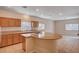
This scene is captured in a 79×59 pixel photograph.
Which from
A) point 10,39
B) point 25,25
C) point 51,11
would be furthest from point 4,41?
point 51,11

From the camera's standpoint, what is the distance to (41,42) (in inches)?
81.7

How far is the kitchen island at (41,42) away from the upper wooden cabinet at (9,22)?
274 millimetres

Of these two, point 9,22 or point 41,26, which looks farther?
point 41,26

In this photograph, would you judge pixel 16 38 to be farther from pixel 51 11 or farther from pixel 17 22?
pixel 51 11

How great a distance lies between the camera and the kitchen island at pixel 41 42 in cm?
204

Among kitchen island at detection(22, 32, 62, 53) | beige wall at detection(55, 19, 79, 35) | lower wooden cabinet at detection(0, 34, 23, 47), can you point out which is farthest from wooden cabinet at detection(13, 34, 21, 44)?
beige wall at detection(55, 19, 79, 35)

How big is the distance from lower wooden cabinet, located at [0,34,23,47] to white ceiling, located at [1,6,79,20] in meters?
0.50

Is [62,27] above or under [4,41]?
above

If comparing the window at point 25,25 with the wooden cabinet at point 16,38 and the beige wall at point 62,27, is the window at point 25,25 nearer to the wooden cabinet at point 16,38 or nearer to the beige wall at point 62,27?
the wooden cabinet at point 16,38

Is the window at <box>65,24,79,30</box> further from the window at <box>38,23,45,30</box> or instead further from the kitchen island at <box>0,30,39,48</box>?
the kitchen island at <box>0,30,39,48</box>

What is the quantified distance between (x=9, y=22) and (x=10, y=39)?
0.34 meters

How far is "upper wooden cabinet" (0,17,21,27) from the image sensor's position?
1.99 meters
